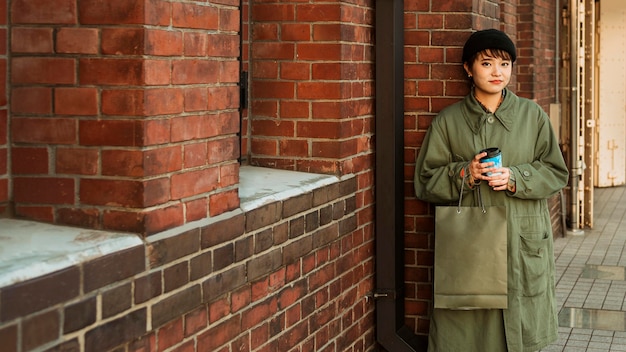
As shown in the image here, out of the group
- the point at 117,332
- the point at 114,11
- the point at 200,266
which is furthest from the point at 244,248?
the point at 114,11

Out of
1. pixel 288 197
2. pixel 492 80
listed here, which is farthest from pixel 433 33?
pixel 288 197

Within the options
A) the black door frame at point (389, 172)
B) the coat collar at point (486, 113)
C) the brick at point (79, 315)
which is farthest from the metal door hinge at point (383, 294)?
the brick at point (79, 315)

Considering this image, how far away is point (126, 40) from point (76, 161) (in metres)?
0.40

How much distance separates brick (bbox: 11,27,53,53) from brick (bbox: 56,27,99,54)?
0.11ft

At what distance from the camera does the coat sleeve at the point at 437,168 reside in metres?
5.38

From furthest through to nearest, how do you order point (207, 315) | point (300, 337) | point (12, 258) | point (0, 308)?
point (300, 337)
point (207, 315)
point (12, 258)
point (0, 308)

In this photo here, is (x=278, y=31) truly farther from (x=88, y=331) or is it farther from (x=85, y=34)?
(x=88, y=331)

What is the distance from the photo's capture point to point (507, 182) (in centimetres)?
522

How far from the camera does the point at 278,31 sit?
16.5 ft

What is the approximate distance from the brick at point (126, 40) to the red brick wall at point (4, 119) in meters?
0.33

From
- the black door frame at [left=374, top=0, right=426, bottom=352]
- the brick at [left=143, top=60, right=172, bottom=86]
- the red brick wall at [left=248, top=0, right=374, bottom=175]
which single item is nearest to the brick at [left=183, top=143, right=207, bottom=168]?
the brick at [left=143, top=60, right=172, bottom=86]

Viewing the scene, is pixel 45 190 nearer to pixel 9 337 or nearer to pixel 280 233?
pixel 9 337

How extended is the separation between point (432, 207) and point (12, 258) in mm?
3436

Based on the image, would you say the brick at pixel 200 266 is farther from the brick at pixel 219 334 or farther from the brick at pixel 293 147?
the brick at pixel 293 147
